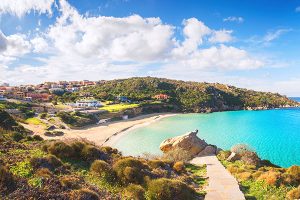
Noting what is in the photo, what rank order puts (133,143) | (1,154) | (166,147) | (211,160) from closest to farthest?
(1,154) → (211,160) → (166,147) → (133,143)

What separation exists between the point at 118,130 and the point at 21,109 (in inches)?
1099

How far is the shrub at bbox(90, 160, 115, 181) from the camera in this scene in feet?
51.3

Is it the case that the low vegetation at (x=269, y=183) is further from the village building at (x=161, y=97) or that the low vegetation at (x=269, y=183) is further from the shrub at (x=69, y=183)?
the village building at (x=161, y=97)

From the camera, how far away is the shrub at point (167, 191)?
45.2 feet

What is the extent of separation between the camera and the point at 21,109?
74.6 meters

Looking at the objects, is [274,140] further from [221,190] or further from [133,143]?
[221,190]

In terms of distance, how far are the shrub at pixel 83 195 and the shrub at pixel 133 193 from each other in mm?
2202

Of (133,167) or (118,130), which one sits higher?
(133,167)

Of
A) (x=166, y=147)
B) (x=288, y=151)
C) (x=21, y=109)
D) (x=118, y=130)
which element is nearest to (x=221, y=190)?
(x=166, y=147)

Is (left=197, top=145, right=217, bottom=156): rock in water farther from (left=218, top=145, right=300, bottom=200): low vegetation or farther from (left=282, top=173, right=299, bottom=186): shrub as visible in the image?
(left=282, top=173, right=299, bottom=186): shrub

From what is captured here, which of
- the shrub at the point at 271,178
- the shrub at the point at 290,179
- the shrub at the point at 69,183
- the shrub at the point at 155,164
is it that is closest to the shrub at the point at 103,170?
the shrub at the point at 69,183

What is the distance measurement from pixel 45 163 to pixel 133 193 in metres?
4.91

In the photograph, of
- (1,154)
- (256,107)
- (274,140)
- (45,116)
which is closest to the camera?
(1,154)

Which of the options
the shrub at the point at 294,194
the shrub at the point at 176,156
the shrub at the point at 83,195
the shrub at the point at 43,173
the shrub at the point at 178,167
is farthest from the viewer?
the shrub at the point at 176,156
